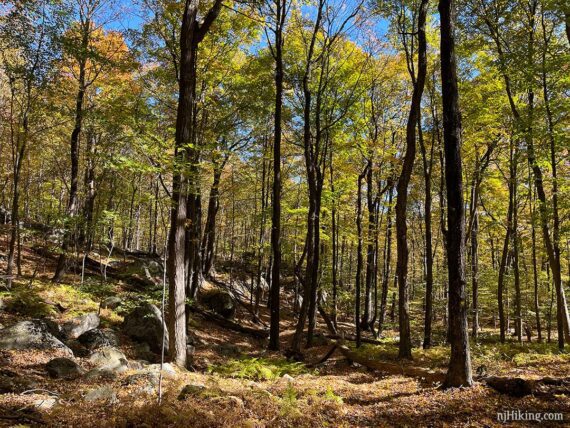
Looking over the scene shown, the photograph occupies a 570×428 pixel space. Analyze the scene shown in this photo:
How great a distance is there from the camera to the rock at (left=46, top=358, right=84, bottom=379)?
7.13 meters

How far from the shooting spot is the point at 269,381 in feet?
26.3

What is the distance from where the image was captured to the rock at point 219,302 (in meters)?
19.5

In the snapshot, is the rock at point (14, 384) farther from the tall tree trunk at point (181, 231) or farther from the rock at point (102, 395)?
the tall tree trunk at point (181, 231)

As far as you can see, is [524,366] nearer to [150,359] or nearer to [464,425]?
[464,425]

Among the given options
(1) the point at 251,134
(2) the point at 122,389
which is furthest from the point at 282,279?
(2) the point at 122,389

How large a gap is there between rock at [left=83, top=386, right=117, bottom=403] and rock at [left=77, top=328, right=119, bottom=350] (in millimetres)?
4552

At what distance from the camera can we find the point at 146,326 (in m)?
12.0

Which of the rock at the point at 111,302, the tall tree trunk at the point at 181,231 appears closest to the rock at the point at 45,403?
the tall tree trunk at the point at 181,231

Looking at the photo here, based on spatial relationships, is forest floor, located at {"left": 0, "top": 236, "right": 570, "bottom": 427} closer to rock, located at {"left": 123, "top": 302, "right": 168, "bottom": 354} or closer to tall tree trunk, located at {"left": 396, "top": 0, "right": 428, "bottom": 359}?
rock, located at {"left": 123, "top": 302, "right": 168, "bottom": 354}

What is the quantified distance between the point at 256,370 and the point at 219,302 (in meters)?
11.4

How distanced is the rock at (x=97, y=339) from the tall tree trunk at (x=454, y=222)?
862cm

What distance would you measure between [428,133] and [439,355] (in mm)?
10287

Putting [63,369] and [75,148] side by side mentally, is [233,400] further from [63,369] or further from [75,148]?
[75,148]

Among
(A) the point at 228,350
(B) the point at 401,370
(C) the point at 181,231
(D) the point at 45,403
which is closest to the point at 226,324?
(A) the point at 228,350
